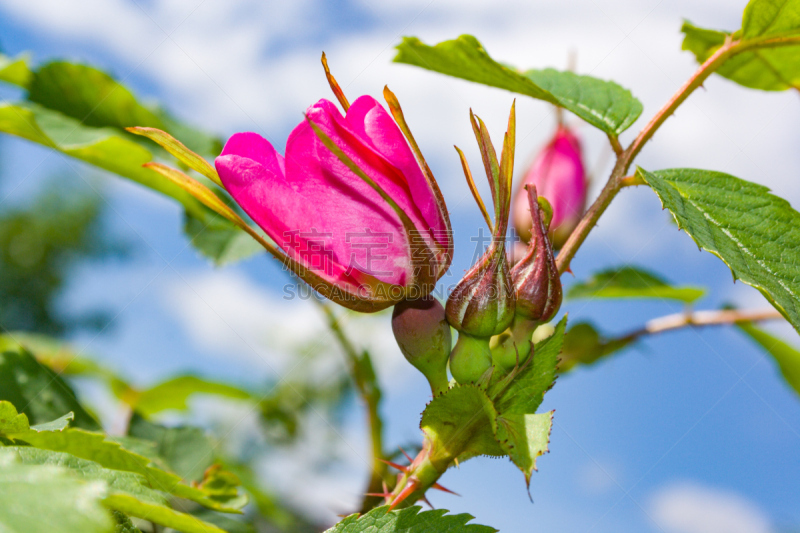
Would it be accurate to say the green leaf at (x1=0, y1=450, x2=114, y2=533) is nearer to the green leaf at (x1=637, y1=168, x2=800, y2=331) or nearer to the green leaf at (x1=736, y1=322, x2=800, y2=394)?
the green leaf at (x1=637, y1=168, x2=800, y2=331)

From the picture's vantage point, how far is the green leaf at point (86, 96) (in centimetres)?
107

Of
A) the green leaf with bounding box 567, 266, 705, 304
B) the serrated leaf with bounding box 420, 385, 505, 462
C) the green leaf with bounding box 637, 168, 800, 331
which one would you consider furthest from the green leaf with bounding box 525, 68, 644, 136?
the green leaf with bounding box 567, 266, 705, 304

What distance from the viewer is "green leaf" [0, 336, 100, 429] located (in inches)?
29.2

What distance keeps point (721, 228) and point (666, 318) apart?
0.61 meters

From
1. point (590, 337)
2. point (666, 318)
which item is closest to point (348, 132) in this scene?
point (590, 337)

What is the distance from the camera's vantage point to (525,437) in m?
0.46

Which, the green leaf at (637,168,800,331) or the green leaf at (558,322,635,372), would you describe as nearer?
the green leaf at (637,168,800,331)

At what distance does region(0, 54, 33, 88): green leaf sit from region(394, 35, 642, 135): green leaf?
0.74 meters

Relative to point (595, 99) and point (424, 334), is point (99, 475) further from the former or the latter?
point (595, 99)

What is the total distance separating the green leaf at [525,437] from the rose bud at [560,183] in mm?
475

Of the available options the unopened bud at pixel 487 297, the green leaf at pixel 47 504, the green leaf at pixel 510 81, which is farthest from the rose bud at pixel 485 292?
the green leaf at pixel 47 504

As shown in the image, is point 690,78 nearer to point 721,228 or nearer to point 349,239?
point 721,228

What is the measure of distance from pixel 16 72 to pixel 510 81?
917 mm

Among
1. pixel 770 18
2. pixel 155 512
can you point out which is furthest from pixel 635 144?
pixel 155 512
